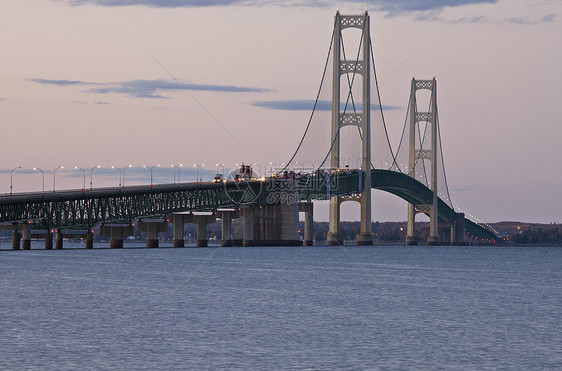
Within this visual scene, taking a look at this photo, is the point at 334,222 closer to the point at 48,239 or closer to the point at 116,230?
the point at 116,230

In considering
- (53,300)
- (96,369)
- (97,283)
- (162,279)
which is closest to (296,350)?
(96,369)

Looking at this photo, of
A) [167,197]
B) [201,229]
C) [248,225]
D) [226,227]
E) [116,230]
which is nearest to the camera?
[167,197]

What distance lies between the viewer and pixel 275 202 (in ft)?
477

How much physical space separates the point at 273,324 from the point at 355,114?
105587 mm

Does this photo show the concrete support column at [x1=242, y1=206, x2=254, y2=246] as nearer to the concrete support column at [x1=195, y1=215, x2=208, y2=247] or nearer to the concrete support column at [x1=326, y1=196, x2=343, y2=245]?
the concrete support column at [x1=195, y1=215, x2=208, y2=247]

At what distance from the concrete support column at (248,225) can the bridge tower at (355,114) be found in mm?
11886

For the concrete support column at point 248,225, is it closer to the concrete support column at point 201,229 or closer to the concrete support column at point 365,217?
the concrete support column at point 201,229

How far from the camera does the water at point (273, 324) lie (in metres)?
29.9

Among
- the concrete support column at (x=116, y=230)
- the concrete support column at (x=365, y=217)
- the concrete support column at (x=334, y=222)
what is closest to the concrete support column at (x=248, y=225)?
the concrete support column at (x=334, y=222)

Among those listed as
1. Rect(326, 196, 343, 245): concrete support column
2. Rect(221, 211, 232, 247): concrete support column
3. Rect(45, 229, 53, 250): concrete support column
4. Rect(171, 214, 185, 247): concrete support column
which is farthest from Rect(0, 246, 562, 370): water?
Rect(221, 211, 232, 247): concrete support column

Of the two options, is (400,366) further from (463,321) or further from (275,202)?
(275,202)

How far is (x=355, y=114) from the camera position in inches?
5630

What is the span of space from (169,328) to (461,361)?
12085mm

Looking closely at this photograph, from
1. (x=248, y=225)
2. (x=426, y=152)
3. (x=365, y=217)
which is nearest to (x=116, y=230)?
(x=248, y=225)
